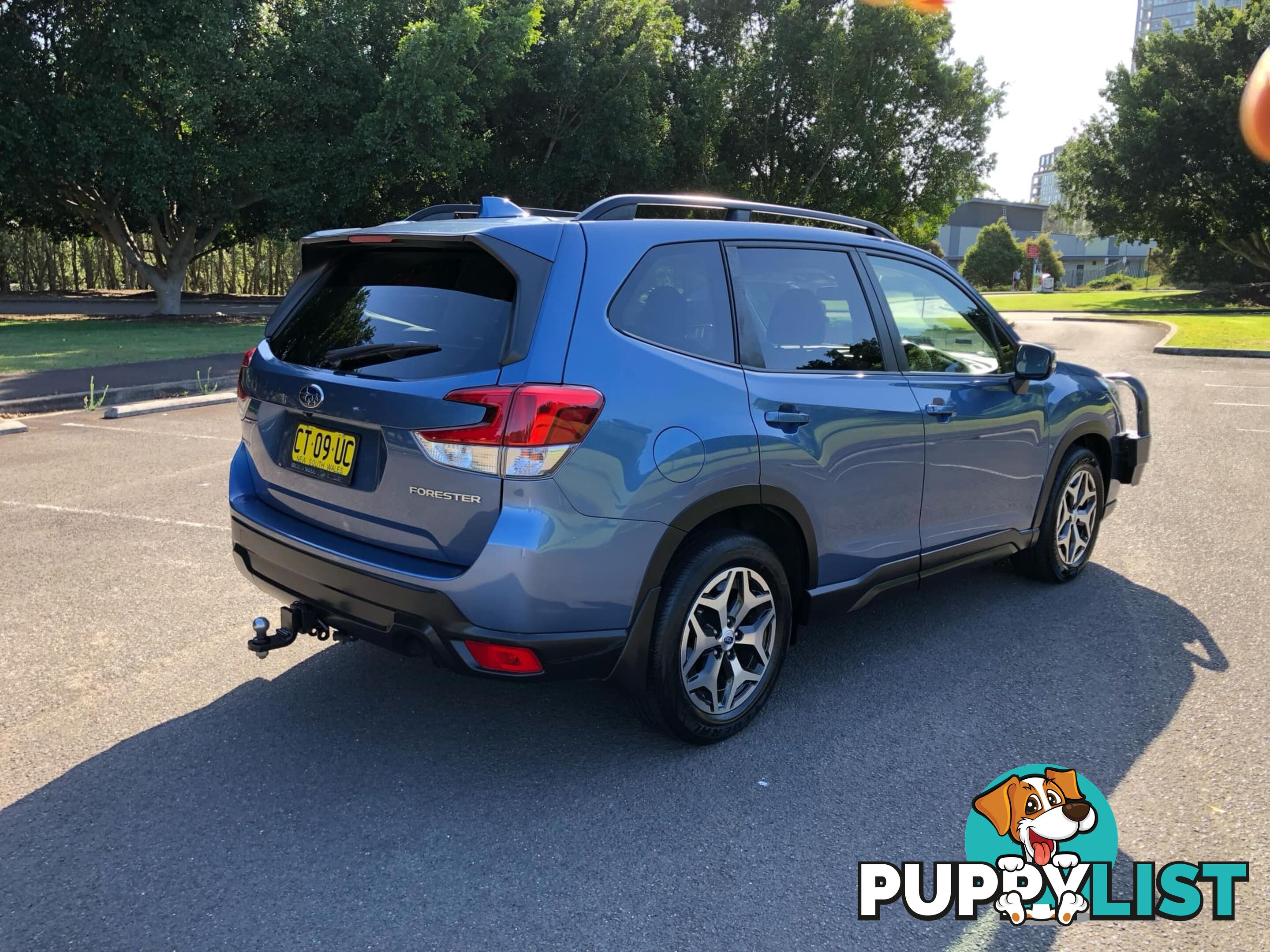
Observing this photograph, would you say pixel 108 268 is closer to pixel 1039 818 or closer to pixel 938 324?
pixel 938 324

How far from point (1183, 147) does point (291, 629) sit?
46.4m

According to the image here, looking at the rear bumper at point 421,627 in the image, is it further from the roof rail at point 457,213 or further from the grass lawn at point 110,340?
the grass lawn at point 110,340

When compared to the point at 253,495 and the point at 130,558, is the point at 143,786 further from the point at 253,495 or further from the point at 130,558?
the point at 130,558

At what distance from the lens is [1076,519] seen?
534cm

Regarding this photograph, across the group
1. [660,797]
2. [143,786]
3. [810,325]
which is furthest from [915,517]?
[143,786]

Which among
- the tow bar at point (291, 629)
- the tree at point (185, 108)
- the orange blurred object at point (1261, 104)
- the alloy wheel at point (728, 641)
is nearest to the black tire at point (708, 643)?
the alloy wheel at point (728, 641)

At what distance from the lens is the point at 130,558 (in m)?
5.45

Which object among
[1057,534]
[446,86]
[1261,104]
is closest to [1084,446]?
[1057,534]

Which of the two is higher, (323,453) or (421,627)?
(323,453)

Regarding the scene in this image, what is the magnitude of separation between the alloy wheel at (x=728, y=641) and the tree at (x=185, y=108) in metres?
23.1

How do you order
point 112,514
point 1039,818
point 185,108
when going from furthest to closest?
point 185,108
point 112,514
point 1039,818

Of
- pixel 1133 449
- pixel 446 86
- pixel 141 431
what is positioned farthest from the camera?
pixel 446 86

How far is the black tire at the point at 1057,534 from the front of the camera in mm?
5105

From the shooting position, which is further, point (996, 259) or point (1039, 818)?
point (996, 259)
